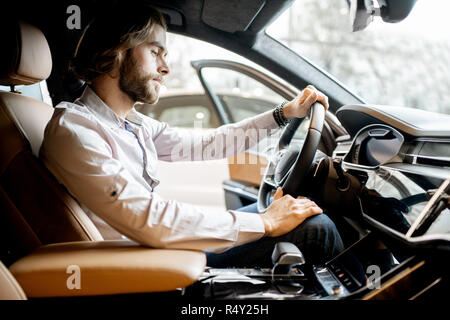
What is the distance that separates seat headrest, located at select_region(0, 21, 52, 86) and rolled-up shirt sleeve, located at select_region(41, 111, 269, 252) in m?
0.25

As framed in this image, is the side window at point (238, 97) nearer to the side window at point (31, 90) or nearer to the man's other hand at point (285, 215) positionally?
the side window at point (31, 90)

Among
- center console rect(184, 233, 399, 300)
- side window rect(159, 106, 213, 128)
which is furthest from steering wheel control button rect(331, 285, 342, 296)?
side window rect(159, 106, 213, 128)

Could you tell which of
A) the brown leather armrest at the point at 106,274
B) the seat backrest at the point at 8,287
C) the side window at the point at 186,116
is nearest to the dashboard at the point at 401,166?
the brown leather armrest at the point at 106,274

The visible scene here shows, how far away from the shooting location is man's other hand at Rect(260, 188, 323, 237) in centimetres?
125

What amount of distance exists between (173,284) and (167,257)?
0.08 meters

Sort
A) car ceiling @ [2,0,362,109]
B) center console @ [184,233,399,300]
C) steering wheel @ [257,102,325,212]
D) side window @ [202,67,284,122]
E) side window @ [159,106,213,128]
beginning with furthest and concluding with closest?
1. side window @ [159,106,213,128]
2. side window @ [202,67,284,122]
3. car ceiling @ [2,0,362,109]
4. steering wheel @ [257,102,325,212]
5. center console @ [184,233,399,300]

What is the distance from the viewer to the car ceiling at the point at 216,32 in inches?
67.2

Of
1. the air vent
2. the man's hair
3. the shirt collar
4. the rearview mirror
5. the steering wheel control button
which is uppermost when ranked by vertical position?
the rearview mirror

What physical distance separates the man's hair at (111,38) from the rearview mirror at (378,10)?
0.73m

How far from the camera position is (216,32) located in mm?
1860

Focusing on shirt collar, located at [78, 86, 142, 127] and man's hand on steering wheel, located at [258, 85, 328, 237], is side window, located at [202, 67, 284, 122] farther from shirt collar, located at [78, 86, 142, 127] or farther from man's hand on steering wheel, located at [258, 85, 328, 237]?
shirt collar, located at [78, 86, 142, 127]
